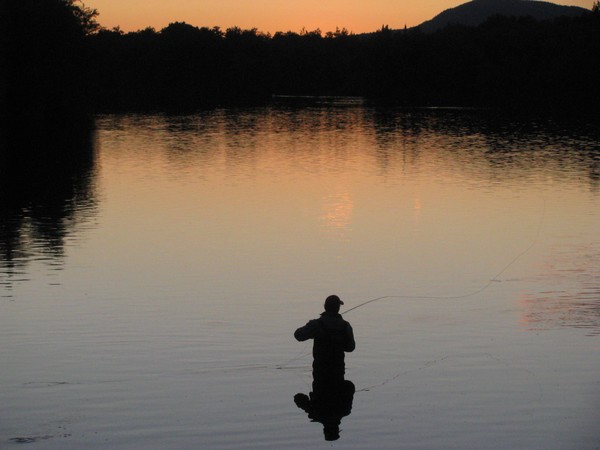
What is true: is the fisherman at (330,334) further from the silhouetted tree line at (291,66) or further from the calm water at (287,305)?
the silhouetted tree line at (291,66)

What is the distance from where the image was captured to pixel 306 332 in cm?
1255

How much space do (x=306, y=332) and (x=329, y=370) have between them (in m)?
0.84

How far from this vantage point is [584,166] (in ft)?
159

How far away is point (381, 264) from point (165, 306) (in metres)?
6.32

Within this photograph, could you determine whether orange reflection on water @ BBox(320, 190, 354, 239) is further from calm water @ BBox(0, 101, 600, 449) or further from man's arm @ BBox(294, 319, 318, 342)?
man's arm @ BBox(294, 319, 318, 342)

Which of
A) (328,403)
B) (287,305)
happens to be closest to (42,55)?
(287,305)

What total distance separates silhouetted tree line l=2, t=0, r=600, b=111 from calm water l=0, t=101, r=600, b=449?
3001cm

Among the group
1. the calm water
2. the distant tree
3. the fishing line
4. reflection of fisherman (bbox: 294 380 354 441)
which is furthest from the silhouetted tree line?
reflection of fisherman (bbox: 294 380 354 441)

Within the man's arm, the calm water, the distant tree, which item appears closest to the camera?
the man's arm

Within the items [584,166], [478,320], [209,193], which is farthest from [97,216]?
[584,166]

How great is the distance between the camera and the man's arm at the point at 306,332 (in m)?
12.5

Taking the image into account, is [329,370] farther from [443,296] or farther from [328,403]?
[443,296]

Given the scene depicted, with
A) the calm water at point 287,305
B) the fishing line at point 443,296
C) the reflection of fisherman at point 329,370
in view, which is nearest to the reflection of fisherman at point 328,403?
the reflection of fisherman at point 329,370

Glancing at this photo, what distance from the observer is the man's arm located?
12523 millimetres
